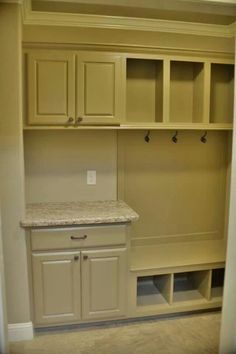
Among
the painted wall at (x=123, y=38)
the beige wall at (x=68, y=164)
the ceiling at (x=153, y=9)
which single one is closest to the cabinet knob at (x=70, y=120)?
the beige wall at (x=68, y=164)

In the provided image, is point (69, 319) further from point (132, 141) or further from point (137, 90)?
point (137, 90)

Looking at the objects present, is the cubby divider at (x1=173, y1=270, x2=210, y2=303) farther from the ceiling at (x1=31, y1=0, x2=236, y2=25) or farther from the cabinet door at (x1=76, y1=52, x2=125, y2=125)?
the ceiling at (x1=31, y1=0, x2=236, y2=25)

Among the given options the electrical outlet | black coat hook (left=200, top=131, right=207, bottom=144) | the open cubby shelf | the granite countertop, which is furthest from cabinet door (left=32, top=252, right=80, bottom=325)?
black coat hook (left=200, top=131, right=207, bottom=144)

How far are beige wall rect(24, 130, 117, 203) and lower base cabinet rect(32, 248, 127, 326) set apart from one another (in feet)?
2.15

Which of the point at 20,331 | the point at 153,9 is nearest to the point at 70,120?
the point at 153,9

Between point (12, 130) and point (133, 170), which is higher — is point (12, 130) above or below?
above

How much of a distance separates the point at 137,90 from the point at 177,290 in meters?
1.89

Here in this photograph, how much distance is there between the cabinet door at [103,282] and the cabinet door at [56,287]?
69 millimetres

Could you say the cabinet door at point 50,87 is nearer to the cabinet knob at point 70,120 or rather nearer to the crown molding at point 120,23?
the cabinet knob at point 70,120

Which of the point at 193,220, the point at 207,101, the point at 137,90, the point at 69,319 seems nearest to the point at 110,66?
the point at 137,90

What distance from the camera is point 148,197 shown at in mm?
3229

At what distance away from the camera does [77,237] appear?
99.7 inches

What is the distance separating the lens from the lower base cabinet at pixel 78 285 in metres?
2.53

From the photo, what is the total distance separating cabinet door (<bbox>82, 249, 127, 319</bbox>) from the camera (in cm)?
259
